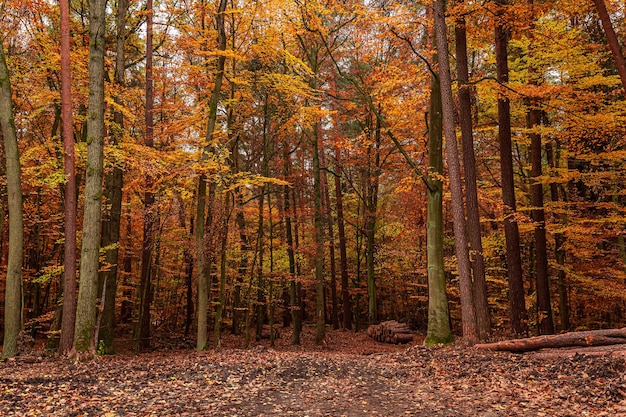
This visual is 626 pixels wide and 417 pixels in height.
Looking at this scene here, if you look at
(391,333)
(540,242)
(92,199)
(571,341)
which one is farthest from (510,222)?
(92,199)

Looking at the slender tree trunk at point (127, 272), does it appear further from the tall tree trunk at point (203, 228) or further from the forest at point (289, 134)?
the tall tree trunk at point (203, 228)

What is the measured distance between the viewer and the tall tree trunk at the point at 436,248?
11.4 m

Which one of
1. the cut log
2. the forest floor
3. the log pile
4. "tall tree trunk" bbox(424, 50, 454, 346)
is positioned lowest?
the log pile

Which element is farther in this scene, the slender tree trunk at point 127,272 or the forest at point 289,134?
the slender tree trunk at point 127,272

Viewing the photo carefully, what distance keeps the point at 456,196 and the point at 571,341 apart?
384 centimetres

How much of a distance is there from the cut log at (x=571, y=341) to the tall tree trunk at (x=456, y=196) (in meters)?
1.08

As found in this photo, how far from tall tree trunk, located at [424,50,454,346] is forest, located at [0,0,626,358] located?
0.05 m

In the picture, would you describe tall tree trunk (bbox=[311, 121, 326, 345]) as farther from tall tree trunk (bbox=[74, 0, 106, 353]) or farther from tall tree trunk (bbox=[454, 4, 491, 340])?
tall tree trunk (bbox=[74, 0, 106, 353])

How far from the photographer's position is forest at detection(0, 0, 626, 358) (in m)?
10.4

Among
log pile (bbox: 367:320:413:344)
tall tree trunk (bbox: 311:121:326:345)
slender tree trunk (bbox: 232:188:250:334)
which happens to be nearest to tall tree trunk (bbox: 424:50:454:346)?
tall tree trunk (bbox: 311:121:326:345)

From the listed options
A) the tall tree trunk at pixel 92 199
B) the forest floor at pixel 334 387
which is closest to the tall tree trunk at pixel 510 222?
the forest floor at pixel 334 387

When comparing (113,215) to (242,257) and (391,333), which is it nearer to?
(242,257)

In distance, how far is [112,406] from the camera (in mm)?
5781

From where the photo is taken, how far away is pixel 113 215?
591 inches
